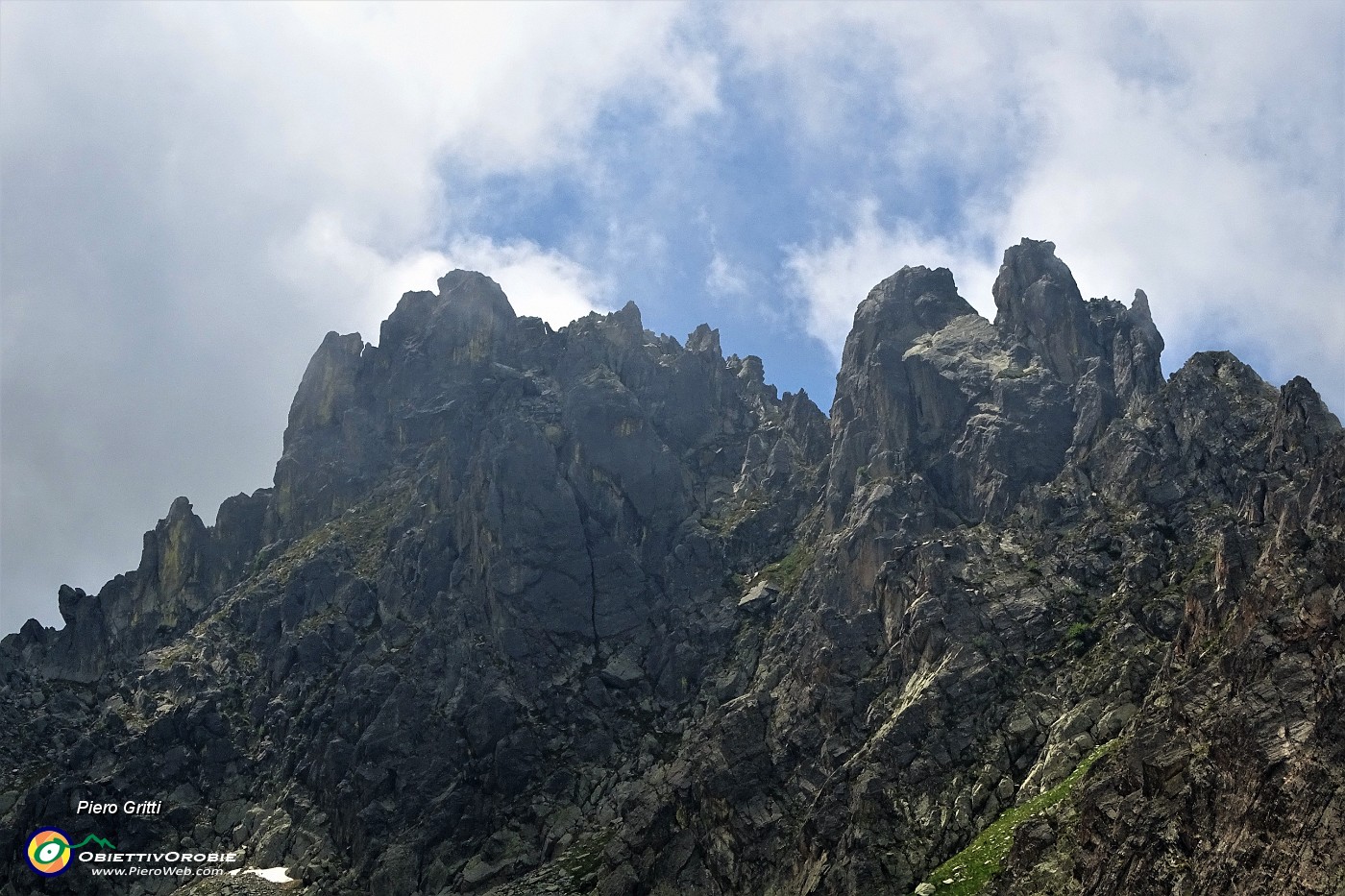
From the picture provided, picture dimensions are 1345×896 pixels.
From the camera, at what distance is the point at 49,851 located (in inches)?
7426

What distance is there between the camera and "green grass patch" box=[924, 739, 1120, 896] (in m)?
126

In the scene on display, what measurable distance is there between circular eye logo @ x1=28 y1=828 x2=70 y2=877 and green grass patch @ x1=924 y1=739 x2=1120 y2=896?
130884 mm

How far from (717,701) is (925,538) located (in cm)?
4066

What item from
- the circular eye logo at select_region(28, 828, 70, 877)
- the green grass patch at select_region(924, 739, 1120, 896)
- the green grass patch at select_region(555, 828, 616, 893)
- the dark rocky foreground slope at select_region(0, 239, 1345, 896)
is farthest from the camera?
the circular eye logo at select_region(28, 828, 70, 877)

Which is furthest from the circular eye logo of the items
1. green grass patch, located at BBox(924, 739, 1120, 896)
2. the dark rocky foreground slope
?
green grass patch, located at BBox(924, 739, 1120, 896)

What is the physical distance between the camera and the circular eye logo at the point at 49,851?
615ft

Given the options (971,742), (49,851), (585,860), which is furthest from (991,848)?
(49,851)

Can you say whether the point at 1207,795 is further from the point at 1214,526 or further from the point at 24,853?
the point at 24,853

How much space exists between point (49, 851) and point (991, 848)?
5502 inches

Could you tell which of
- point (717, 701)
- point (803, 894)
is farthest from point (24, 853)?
point (803, 894)

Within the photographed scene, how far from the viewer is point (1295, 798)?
340 ft

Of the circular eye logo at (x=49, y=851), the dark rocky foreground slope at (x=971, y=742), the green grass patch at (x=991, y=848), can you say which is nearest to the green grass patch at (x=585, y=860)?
the dark rocky foreground slope at (x=971, y=742)

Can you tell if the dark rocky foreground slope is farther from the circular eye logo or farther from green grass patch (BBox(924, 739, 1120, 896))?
the circular eye logo

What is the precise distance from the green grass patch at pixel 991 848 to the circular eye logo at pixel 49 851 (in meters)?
131
